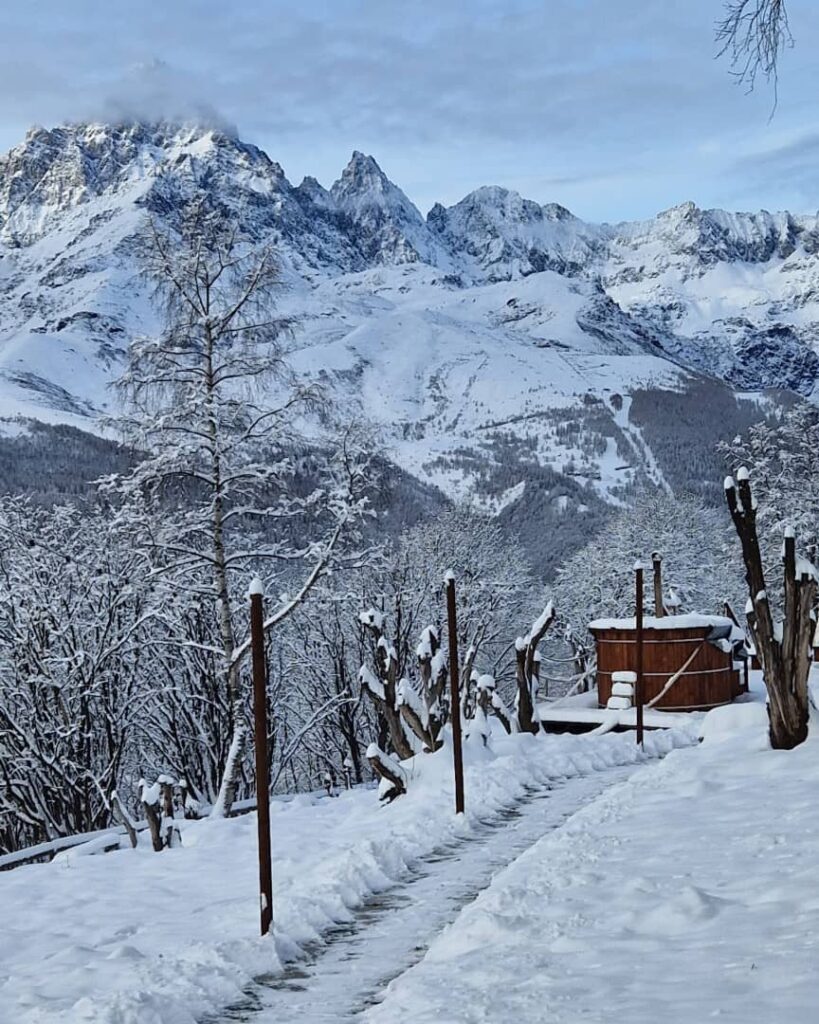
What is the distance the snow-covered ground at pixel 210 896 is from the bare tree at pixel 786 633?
2526 millimetres

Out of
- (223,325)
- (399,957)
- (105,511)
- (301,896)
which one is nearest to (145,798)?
(301,896)

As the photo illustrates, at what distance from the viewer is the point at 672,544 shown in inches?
1698

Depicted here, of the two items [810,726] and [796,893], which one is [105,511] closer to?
[810,726]

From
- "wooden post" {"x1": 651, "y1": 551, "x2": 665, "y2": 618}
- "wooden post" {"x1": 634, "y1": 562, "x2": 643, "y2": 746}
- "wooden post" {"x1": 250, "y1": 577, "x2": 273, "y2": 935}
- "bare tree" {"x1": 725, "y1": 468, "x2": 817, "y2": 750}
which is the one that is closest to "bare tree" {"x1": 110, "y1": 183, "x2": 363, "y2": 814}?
"wooden post" {"x1": 634, "y1": 562, "x2": 643, "y2": 746}

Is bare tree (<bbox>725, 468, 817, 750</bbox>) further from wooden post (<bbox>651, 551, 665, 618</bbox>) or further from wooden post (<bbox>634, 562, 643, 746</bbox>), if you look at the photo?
wooden post (<bbox>651, 551, 665, 618</bbox>)

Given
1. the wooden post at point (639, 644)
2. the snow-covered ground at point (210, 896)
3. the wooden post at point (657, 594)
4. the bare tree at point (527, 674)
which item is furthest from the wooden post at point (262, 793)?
the wooden post at point (657, 594)

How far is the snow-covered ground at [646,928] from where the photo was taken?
443 cm

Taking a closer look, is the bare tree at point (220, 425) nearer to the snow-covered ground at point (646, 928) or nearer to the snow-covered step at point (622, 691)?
the snow-covered ground at point (646, 928)

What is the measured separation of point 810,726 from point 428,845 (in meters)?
4.66

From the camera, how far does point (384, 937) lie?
6.32m

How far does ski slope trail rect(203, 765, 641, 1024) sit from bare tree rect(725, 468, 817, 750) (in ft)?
9.32

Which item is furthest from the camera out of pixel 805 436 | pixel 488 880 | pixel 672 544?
pixel 672 544

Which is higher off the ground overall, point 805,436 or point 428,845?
point 805,436

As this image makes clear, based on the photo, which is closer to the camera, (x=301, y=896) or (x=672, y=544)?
(x=301, y=896)
